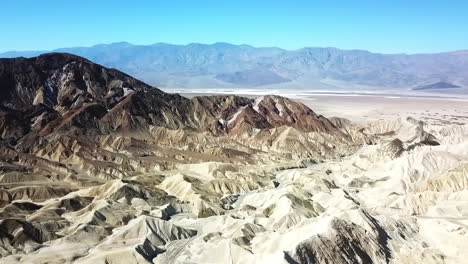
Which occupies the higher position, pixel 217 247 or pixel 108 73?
pixel 108 73

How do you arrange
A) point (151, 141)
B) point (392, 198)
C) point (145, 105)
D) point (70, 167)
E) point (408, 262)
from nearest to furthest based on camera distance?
1. point (408, 262)
2. point (392, 198)
3. point (70, 167)
4. point (151, 141)
5. point (145, 105)

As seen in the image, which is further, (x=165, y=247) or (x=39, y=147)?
(x=39, y=147)

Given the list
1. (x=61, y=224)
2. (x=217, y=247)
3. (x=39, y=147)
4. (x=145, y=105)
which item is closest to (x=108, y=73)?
(x=145, y=105)

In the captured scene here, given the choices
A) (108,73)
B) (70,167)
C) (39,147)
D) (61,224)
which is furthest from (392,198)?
(108,73)

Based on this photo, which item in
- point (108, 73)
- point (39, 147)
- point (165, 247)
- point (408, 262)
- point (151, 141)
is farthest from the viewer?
point (108, 73)

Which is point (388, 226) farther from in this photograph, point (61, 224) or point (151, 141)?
point (151, 141)

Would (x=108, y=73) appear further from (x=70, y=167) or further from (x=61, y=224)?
(x=61, y=224)
